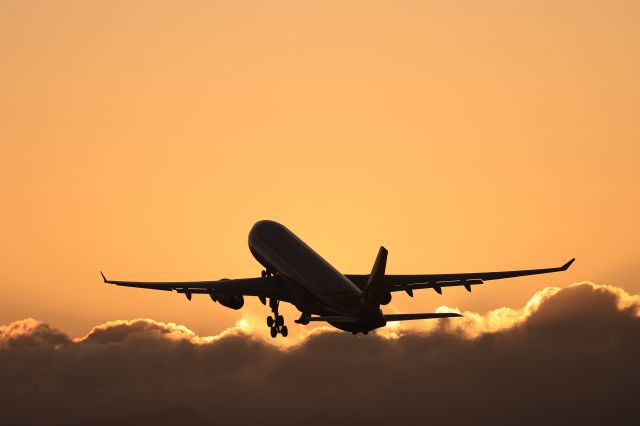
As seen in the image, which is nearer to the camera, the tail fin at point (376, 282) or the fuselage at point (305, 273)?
the tail fin at point (376, 282)

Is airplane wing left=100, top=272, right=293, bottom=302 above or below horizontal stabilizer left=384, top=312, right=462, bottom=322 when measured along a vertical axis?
above

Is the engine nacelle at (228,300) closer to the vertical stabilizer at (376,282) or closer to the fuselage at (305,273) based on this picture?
the fuselage at (305,273)

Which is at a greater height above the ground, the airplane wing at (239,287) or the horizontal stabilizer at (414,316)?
the airplane wing at (239,287)

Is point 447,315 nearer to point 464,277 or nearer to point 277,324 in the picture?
point 464,277

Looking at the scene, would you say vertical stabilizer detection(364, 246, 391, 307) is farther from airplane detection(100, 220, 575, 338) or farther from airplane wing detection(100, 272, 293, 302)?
airplane wing detection(100, 272, 293, 302)

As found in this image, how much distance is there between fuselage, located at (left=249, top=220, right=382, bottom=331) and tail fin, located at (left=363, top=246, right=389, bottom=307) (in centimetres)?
69

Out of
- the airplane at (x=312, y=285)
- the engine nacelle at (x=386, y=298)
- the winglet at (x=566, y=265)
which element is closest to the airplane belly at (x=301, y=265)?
the airplane at (x=312, y=285)

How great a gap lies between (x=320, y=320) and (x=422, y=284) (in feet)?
43.2

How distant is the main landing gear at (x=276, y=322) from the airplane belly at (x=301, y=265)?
9.09 ft

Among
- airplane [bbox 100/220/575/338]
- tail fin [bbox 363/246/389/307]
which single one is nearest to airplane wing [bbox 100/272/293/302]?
airplane [bbox 100/220/575/338]

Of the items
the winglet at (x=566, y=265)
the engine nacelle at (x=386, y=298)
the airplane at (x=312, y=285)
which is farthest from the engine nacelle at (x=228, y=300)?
the winglet at (x=566, y=265)

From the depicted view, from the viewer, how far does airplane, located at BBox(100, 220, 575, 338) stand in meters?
106

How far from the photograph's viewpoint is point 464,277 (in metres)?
114

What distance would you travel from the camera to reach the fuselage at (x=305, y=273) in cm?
10800
